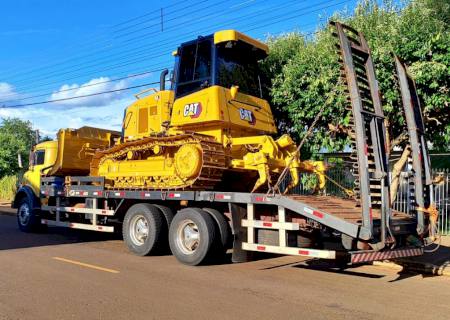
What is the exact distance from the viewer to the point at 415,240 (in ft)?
26.8

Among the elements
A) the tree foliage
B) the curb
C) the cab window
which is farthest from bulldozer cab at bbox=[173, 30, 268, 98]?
the cab window

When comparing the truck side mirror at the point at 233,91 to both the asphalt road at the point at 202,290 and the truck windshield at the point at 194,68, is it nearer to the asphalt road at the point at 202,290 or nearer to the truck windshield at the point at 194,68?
the truck windshield at the point at 194,68

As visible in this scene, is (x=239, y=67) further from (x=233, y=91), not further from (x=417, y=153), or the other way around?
(x=417, y=153)

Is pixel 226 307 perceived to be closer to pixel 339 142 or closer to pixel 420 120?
pixel 420 120

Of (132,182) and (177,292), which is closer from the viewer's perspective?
(177,292)

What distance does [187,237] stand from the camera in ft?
30.3

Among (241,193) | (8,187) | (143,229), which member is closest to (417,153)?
(241,193)

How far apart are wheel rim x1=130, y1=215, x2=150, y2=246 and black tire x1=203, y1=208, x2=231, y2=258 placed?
1.73 m

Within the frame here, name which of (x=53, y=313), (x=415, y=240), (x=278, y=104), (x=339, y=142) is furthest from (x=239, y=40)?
(x=53, y=313)

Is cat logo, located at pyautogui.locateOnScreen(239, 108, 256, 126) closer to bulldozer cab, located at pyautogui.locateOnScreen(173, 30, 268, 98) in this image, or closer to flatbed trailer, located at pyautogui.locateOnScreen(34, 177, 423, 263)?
bulldozer cab, located at pyautogui.locateOnScreen(173, 30, 268, 98)

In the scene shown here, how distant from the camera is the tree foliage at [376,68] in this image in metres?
11.0

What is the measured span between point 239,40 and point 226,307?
6079 millimetres

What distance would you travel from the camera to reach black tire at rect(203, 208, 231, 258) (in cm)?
888

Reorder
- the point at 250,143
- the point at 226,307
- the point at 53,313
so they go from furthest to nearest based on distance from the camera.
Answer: the point at 250,143
the point at 226,307
the point at 53,313
